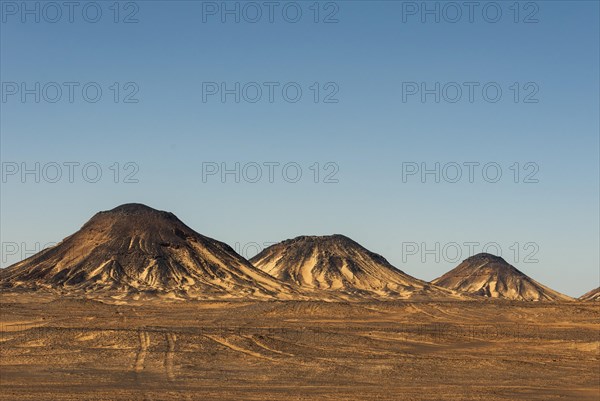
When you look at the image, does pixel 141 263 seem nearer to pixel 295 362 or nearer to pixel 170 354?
pixel 170 354

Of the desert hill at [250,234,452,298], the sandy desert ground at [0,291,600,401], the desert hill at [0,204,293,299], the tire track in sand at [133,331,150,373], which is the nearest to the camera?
the sandy desert ground at [0,291,600,401]

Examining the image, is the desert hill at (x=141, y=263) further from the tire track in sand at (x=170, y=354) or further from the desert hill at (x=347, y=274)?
the tire track in sand at (x=170, y=354)

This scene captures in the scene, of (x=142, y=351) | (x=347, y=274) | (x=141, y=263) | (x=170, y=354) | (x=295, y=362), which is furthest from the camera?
(x=347, y=274)

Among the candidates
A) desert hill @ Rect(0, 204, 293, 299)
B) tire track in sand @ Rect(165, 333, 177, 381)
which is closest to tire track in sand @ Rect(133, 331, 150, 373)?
tire track in sand @ Rect(165, 333, 177, 381)

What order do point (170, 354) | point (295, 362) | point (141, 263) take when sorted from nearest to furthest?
1. point (295, 362)
2. point (170, 354)
3. point (141, 263)


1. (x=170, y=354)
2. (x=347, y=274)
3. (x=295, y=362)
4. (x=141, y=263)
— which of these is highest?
(x=141, y=263)

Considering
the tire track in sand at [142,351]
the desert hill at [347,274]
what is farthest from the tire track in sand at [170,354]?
the desert hill at [347,274]

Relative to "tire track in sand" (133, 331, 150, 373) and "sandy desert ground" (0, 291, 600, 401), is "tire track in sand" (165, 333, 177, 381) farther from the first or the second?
"tire track in sand" (133, 331, 150, 373)

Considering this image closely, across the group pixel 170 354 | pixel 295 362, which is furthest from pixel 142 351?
pixel 295 362

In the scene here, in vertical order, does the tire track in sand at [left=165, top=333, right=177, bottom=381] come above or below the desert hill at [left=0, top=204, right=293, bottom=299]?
below
